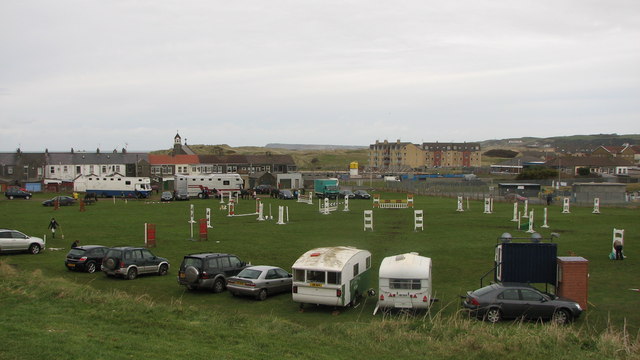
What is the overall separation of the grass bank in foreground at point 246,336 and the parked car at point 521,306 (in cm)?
47

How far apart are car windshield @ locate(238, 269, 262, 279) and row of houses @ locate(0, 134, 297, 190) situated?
71.1 metres

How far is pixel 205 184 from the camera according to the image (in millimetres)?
74062

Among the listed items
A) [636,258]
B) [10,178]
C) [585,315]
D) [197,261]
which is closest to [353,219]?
[636,258]

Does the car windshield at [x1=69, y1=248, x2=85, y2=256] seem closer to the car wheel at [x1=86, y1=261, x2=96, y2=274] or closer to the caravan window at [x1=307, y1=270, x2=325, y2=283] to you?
the car wheel at [x1=86, y1=261, x2=96, y2=274]

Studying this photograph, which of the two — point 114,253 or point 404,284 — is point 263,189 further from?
point 404,284

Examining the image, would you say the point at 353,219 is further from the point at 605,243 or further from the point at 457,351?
the point at 457,351

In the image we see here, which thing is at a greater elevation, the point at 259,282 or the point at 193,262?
the point at 193,262

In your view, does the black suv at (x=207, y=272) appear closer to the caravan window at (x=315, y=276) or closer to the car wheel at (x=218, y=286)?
the car wheel at (x=218, y=286)

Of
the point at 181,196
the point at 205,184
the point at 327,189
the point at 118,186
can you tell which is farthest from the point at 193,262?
the point at 118,186

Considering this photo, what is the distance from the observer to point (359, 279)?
19.4 metres

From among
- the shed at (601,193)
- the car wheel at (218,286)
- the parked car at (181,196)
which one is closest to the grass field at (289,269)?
the car wheel at (218,286)

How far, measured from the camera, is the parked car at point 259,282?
64.4 feet

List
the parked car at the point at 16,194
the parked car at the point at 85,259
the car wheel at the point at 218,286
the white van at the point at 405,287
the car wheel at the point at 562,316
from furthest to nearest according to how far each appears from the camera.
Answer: the parked car at the point at 16,194
the parked car at the point at 85,259
the car wheel at the point at 218,286
the white van at the point at 405,287
the car wheel at the point at 562,316

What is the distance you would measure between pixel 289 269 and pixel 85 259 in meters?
8.56
